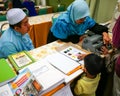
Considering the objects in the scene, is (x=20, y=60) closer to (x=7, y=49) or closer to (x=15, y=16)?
(x=7, y=49)

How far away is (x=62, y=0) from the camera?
10.7 ft

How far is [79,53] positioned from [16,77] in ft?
1.87

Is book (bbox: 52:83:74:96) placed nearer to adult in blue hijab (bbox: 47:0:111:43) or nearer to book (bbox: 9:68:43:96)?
book (bbox: 9:68:43:96)

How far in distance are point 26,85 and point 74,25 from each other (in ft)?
2.86

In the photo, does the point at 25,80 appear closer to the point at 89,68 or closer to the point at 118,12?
the point at 89,68

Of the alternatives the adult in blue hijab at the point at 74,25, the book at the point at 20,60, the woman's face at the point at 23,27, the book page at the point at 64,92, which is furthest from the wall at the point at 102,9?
the book page at the point at 64,92

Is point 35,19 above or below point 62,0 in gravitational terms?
below

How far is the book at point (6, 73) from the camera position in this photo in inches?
37.1

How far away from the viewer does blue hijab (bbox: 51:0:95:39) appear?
1379mm

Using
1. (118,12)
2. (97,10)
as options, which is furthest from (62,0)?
(118,12)

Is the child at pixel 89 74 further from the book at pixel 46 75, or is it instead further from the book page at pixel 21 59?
the book page at pixel 21 59

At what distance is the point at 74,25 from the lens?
1.52m

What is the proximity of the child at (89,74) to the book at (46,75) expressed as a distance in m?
0.18

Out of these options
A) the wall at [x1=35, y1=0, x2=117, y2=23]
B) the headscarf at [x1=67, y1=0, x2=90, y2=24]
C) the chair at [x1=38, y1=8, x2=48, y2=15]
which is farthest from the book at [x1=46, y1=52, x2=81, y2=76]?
the chair at [x1=38, y1=8, x2=48, y2=15]
